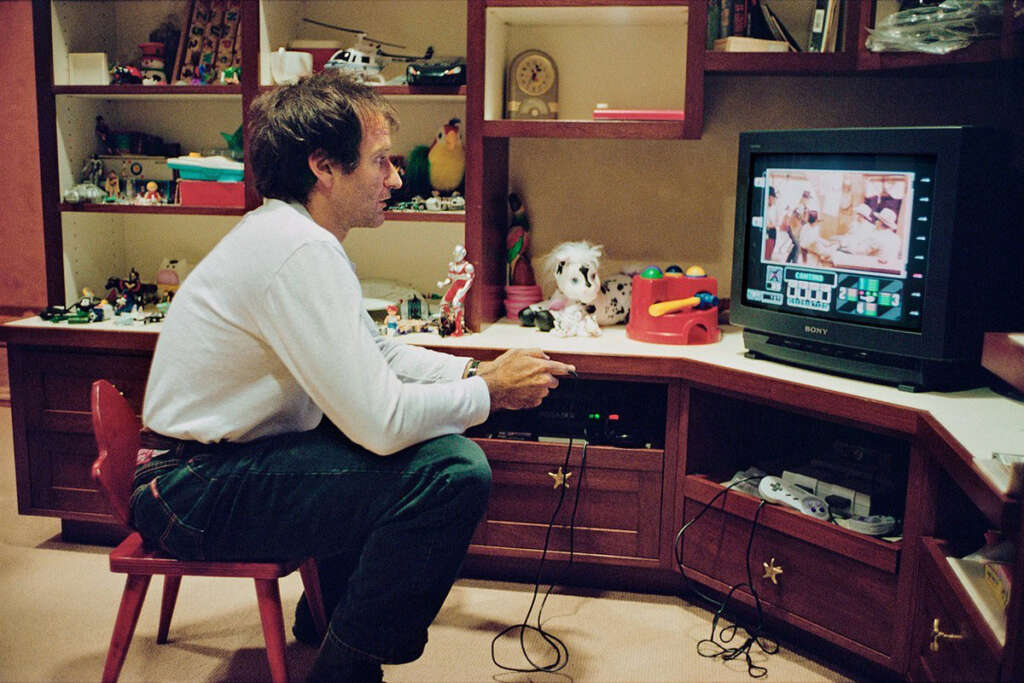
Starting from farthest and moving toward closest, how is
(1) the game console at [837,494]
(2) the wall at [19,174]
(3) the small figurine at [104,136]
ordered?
(2) the wall at [19,174]
(3) the small figurine at [104,136]
(1) the game console at [837,494]

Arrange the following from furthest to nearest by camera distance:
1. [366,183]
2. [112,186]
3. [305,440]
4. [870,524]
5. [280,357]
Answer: [112,186] → [870,524] → [366,183] → [305,440] → [280,357]

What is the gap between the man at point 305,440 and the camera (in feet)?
5.12

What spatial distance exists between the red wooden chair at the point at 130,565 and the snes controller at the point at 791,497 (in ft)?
3.55

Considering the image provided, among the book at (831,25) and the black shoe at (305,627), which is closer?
the black shoe at (305,627)

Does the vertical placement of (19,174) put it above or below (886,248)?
above

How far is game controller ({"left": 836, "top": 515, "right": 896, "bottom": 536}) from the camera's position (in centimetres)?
200

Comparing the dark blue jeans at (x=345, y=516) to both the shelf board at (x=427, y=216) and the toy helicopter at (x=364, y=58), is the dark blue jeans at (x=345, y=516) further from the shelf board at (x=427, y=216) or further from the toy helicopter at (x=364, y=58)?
the toy helicopter at (x=364, y=58)

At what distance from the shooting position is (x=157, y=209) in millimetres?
2748

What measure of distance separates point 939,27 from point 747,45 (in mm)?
462

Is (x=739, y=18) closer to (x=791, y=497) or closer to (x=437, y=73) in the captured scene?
(x=437, y=73)

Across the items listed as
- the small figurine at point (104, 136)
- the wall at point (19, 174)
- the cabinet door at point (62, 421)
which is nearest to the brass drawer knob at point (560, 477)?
the cabinet door at point (62, 421)

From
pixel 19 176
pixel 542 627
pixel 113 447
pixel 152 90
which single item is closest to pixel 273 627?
pixel 113 447

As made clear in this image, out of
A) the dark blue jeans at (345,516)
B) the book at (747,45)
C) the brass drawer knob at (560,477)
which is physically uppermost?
the book at (747,45)

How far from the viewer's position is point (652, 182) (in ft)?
9.32
